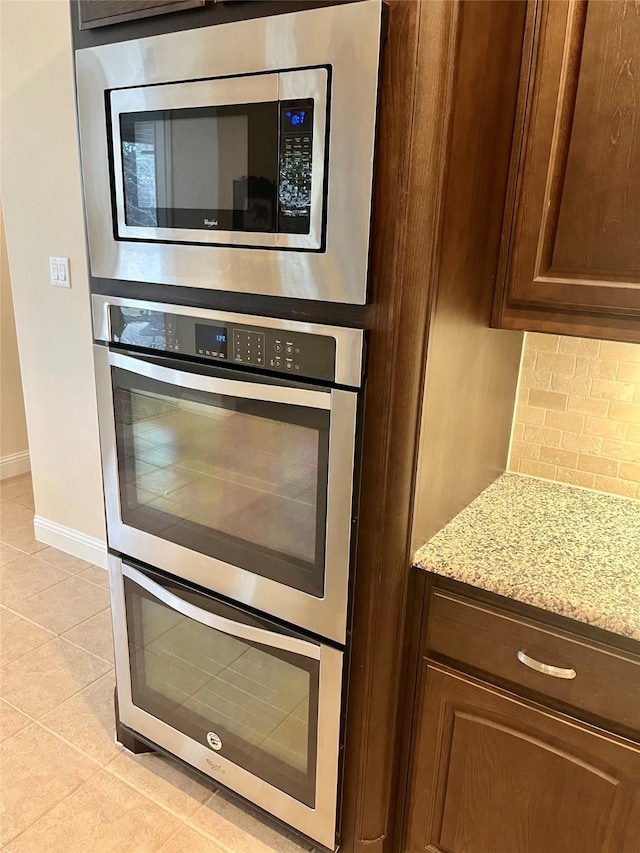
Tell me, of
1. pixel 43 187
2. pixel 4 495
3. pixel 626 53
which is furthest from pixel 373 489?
pixel 4 495

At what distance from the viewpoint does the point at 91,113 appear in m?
1.34

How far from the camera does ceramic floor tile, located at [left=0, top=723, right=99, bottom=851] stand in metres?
1.68

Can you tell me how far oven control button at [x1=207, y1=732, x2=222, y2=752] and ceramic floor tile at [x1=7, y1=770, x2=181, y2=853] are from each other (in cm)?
23

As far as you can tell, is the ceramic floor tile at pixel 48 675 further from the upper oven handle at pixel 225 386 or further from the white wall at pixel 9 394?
the white wall at pixel 9 394

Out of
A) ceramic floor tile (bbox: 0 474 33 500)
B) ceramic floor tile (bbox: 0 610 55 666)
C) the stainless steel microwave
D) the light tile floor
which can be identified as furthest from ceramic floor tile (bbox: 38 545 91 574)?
the stainless steel microwave

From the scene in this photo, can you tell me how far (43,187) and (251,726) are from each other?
202 centimetres

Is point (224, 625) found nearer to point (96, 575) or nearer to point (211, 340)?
point (211, 340)

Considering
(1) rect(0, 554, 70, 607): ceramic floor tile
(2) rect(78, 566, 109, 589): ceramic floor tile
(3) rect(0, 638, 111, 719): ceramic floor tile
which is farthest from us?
(2) rect(78, 566, 109, 589): ceramic floor tile

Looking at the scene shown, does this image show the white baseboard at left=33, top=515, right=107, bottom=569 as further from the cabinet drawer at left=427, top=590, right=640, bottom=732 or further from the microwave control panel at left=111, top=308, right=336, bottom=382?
the cabinet drawer at left=427, top=590, right=640, bottom=732

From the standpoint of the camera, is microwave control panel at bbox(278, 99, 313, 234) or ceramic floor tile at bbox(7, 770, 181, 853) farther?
ceramic floor tile at bbox(7, 770, 181, 853)

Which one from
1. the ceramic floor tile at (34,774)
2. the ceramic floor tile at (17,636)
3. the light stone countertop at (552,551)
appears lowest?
the ceramic floor tile at (34,774)

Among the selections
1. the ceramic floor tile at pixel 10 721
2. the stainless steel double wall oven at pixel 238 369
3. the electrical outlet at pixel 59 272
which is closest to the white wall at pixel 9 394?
the electrical outlet at pixel 59 272

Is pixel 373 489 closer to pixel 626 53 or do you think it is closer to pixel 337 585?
pixel 337 585

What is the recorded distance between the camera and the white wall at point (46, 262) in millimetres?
2299
